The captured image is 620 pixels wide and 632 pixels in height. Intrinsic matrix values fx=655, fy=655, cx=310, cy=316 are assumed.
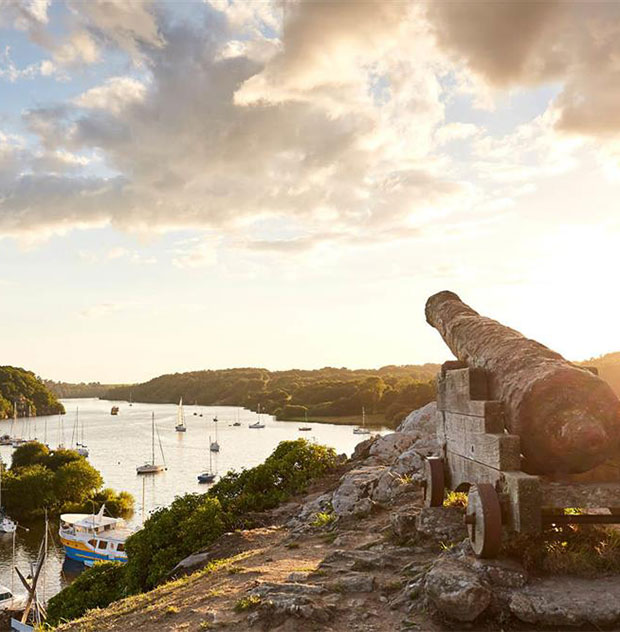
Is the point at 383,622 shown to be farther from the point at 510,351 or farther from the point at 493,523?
the point at 510,351

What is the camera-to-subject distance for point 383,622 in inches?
228

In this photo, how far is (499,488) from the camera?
6395 mm

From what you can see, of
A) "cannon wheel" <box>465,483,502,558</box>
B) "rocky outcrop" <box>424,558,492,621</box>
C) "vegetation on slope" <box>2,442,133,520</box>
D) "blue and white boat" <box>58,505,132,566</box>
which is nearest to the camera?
"rocky outcrop" <box>424,558,492,621</box>

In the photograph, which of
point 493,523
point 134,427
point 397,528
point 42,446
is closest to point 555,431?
point 493,523

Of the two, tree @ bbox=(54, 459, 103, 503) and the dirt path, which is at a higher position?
the dirt path

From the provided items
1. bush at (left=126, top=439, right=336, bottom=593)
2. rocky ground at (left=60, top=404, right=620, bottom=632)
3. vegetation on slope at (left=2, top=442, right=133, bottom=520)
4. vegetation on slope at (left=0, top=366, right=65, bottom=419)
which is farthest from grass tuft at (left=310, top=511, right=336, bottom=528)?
vegetation on slope at (left=0, top=366, right=65, bottom=419)

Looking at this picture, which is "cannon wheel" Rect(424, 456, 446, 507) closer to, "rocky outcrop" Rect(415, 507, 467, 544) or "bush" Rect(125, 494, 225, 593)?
"rocky outcrop" Rect(415, 507, 467, 544)

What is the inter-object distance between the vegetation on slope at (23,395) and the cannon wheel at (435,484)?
164 metres

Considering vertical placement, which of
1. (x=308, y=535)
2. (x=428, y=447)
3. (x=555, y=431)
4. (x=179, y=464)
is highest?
(x=555, y=431)

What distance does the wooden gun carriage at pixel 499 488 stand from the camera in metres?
5.96

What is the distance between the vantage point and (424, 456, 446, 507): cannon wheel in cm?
830

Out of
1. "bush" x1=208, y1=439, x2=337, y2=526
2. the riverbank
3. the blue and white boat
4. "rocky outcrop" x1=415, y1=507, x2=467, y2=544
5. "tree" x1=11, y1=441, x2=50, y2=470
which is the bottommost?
the blue and white boat

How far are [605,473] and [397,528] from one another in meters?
2.89

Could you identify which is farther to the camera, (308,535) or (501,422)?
(308,535)
